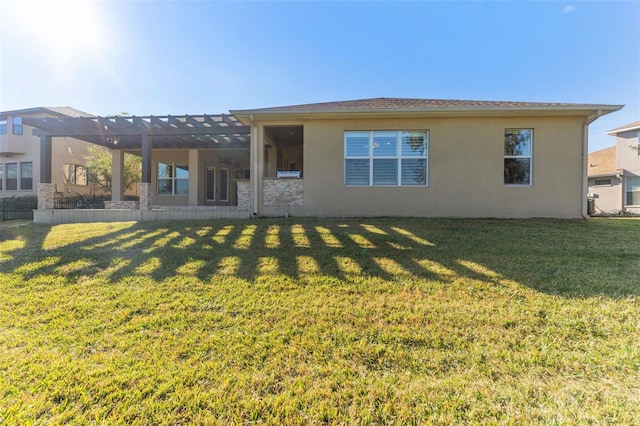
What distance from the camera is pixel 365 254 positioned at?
15.9 ft

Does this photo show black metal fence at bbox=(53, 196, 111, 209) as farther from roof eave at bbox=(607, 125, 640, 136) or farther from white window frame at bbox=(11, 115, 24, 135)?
roof eave at bbox=(607, 125, 640, 136)

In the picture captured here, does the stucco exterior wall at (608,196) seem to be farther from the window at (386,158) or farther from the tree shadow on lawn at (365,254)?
the window at (386,158)

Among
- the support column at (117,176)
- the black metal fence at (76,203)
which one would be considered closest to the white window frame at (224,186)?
the support column at (117,176)

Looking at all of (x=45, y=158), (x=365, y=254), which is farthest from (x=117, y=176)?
(x=365, y=254)

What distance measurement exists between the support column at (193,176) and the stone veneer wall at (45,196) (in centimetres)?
494

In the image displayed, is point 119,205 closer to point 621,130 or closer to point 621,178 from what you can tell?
point 621,178

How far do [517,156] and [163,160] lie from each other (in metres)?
15.9

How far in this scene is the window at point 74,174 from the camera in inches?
712

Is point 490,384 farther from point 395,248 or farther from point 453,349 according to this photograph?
point 395,248

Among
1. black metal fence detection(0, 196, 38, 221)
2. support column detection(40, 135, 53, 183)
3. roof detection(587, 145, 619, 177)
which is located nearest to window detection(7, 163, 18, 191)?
black metal fence detection(0, 196, 38, 221)

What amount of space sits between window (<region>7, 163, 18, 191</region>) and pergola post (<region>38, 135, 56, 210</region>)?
1153cm

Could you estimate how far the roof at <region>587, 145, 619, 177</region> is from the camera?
56.8 ft

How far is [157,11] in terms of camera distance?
8.00 meters

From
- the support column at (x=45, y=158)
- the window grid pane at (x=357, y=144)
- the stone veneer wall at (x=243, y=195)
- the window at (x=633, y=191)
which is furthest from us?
the window at (x=633, y=191)
